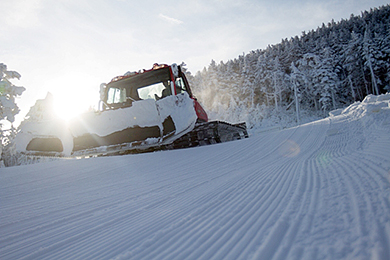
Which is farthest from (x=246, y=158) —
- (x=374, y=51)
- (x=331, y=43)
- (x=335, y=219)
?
(x=331, y=43)

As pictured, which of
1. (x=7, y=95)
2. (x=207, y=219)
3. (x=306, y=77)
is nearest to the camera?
(x=207, y=219)

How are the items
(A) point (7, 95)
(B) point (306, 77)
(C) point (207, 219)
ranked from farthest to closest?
1. (B) point (306, 77)
2. (A) point (7, 95)
3. (C) point (207, 219)

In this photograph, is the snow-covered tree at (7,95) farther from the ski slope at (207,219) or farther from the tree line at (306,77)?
the tree line at (306,77)

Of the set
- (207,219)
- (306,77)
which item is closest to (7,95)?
(207,219)

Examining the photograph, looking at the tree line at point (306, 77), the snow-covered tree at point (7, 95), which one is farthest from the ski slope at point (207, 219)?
the tree line at point (306, 77)

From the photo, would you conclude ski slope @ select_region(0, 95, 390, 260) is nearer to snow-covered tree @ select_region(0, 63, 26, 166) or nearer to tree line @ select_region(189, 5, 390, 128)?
snow-covered tree @ select_region(0, 63, 26, 166)

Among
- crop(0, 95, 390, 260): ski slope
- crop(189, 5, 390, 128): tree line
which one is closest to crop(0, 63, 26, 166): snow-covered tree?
crop(0, 95, 390, 260): ski slope

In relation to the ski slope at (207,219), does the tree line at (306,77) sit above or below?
above

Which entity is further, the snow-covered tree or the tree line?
the tree line

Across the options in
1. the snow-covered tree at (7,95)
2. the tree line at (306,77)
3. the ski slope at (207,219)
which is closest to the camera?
the ski slope at (207,219)

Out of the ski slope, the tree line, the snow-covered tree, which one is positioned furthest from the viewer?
the tree line

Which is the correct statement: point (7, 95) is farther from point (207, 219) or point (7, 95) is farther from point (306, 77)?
point (306, 77)

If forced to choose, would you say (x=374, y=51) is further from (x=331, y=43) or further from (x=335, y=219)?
(x=335, y=219)

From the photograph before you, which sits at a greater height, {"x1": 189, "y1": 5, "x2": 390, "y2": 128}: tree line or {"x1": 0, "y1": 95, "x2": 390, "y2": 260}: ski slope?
{"x1": 189, "y1": 5, "x2": 390, "y2": 128}: tree line
